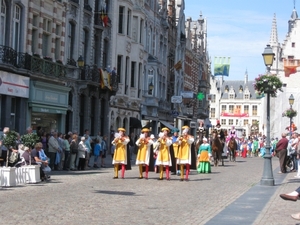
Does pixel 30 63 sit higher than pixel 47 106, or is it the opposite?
pixel 30 63

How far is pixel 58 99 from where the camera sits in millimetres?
34406

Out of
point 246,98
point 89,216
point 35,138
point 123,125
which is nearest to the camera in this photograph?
point 89,216

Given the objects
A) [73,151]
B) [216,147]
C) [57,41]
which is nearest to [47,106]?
[57,41]

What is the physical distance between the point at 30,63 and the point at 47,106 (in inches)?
115

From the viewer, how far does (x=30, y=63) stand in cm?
3077

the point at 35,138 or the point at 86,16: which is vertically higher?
the point at 86,16

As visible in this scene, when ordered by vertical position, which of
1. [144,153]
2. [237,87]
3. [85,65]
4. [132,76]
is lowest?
[144,153]

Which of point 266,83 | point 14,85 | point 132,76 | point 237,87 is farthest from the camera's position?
point 237,87

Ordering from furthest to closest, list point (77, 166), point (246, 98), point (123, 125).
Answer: point (246, 98), point (123, 125), point (77, 166)

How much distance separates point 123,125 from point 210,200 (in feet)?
103

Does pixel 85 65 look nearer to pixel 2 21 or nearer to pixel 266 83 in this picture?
pixel 2 21

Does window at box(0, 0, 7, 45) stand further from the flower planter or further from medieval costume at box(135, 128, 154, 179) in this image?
the flower planter

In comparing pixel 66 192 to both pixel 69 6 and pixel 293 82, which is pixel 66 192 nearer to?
pixel 69 6

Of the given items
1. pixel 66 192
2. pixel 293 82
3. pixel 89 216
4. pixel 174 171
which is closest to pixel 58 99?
pixel 174 171
